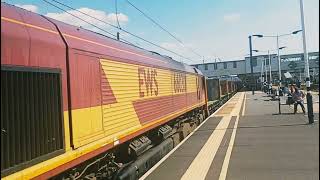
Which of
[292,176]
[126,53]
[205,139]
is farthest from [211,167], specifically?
[205,139]

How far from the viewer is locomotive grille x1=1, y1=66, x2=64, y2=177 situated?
516cm

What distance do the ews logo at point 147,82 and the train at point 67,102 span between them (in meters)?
0.03

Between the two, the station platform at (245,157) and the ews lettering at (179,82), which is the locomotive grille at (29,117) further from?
the ews lettering at (179,82)

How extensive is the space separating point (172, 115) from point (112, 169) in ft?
23.1

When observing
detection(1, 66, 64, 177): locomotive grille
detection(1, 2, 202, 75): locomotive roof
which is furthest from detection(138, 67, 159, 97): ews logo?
detection(1, 66, 64, 177): locomotive grille

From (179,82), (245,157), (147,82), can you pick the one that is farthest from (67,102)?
(179,82)

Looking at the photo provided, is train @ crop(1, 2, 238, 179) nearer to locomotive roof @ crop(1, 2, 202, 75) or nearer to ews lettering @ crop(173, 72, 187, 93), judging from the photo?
locomotive roof @ crop(1, 2, 202, 75)

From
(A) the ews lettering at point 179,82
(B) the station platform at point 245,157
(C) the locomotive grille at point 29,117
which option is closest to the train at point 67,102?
(C) the locomotive grille at point 29,117

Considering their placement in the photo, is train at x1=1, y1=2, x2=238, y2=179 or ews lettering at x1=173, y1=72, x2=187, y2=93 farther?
ews lettering at x1=173, y1=72, x2=187, y2=93

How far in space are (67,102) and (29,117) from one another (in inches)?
46.0

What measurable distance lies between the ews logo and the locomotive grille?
17.4 feet

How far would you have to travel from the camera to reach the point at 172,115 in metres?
16.7

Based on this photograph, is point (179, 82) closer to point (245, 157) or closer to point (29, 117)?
point (245, 157)

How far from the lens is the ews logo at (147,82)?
11.8 metres
